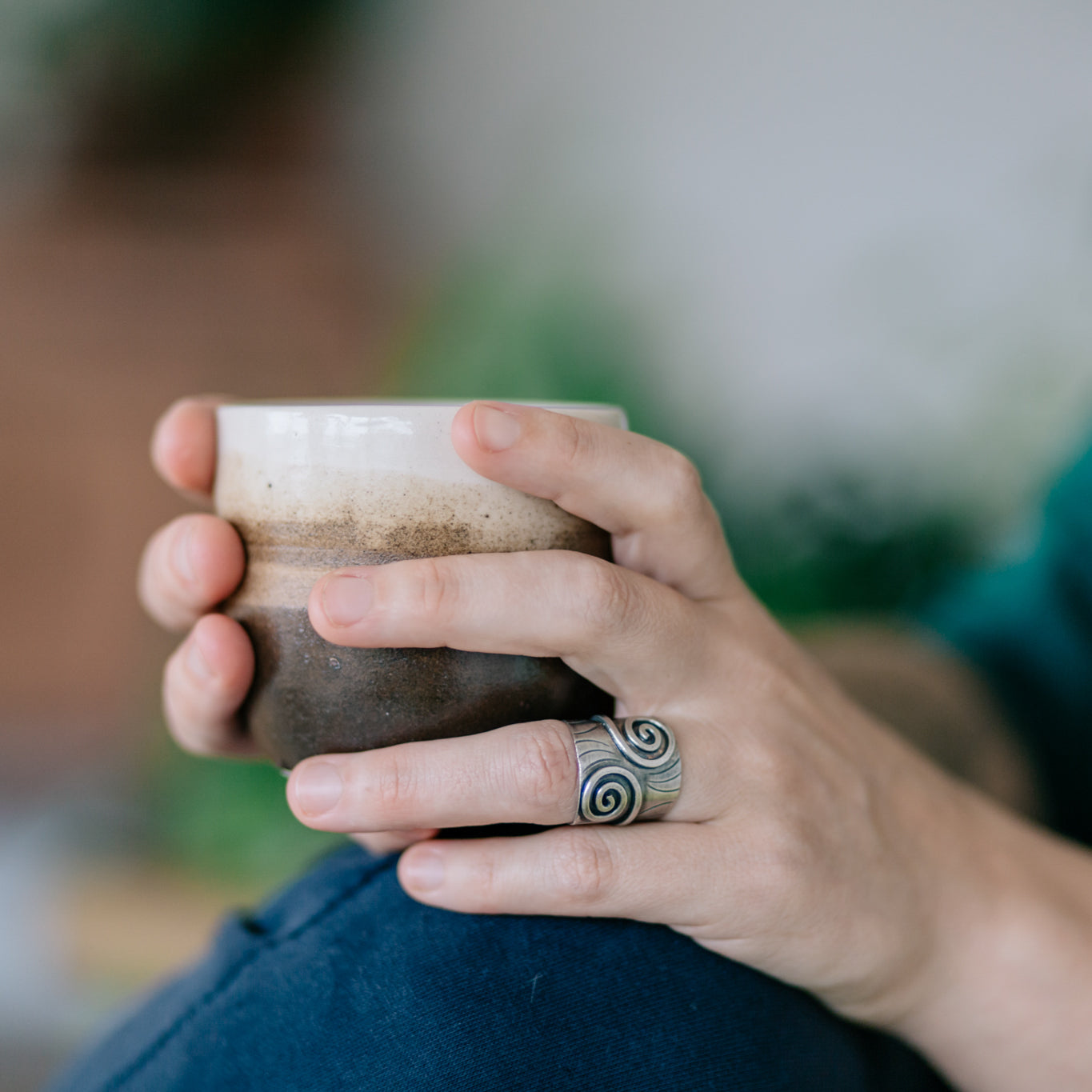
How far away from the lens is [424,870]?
0.53m

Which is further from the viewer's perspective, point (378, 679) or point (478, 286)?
point (478, 286)

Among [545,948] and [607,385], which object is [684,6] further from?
[545,948]

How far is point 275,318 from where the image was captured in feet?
9.01

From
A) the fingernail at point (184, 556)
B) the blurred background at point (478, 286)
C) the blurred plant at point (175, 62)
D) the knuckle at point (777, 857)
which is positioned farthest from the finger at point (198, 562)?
the blurred plant at point (175, 62)

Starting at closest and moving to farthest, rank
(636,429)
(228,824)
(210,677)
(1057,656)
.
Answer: (210,677), (1057,656), (636,429), (228,824)

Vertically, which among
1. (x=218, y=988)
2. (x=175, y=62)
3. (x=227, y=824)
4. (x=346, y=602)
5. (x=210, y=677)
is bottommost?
(x=227, y=824)

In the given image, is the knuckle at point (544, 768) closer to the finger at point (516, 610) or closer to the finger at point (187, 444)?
the finger at point (516, 610)

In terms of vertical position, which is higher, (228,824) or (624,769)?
(624,769)

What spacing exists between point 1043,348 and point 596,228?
44.0 inches

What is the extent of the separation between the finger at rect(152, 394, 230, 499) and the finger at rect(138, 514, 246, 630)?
0.23ft

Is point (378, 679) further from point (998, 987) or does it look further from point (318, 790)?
point (998, 987)

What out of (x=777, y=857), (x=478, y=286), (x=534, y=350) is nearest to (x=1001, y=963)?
(x=777, y=857)

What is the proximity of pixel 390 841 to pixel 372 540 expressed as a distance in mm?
259

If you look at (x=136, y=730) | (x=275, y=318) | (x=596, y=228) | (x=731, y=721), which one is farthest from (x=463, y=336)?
(x=731, y=721)
